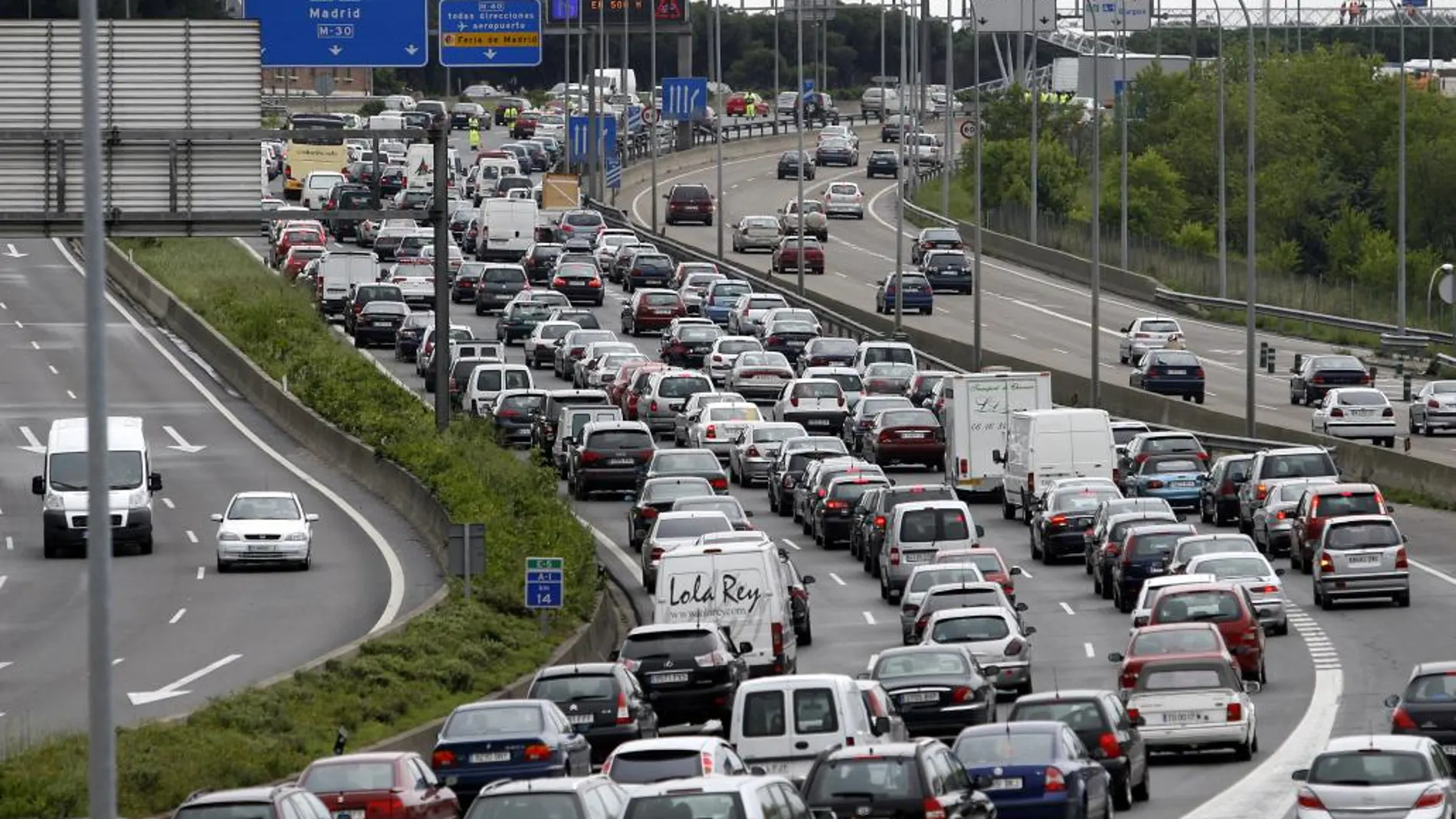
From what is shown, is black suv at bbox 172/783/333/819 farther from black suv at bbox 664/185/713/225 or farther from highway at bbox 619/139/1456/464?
black suv at bbox 664/185/713/225

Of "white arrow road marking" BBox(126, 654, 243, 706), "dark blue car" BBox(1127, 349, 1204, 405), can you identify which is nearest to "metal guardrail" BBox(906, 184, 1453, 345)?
"dark blue car" BBox(1127, 349, 1204, 405)

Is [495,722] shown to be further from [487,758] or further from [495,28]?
[495,28]

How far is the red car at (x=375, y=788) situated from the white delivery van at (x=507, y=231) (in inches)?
2971

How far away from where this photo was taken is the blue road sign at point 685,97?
132875mm

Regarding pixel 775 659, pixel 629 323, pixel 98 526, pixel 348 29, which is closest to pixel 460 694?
pixel 775 659

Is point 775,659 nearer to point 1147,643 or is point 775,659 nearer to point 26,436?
point 1147,643

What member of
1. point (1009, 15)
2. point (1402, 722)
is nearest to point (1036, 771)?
point (1402, 722)

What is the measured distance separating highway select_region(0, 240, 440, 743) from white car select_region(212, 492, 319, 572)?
30 centimetres

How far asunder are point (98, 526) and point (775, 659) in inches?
705

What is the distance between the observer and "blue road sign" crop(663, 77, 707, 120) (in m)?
133

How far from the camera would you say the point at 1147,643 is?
3038 cm

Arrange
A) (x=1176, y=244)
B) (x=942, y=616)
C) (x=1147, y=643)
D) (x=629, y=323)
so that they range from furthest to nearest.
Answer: (x=1176, y=244) → (x=629, y=323) → (x=942, y=616) → (x=1147, y=643)

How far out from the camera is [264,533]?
44531 millimetres

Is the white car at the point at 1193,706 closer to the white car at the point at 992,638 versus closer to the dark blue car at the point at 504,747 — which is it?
the white car at the point at 992,638
